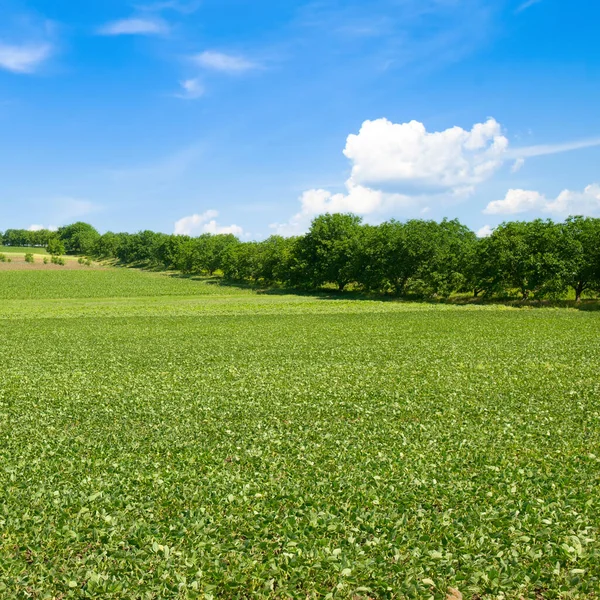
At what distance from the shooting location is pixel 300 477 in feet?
35.2

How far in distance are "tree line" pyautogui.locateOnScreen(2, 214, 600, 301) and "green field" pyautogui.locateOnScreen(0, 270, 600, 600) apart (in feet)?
129

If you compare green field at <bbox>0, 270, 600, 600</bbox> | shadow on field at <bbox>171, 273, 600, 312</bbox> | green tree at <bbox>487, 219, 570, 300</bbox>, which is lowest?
green field at <bbox>0, 270, 600, 600</bbox>

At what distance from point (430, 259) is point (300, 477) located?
66.5 meters

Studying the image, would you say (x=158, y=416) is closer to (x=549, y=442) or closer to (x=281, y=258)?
(x=549, y=442)

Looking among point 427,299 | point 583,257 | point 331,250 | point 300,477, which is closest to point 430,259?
point 427,299

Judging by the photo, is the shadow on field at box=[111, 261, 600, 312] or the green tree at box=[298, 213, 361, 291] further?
the green tree at box=[298, 213, 361, 291]

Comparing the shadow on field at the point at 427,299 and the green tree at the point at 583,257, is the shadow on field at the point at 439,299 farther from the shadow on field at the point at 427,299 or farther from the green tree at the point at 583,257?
the green tree at the point at 583,257

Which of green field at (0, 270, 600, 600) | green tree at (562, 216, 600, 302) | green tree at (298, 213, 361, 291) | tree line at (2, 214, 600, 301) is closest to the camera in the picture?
green field at (0, 270, 600, 600)

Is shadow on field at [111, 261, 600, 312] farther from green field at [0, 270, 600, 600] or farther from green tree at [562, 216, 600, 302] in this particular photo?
green field at [0, 270, 600, 600]

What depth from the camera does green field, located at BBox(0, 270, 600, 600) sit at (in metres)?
7.32

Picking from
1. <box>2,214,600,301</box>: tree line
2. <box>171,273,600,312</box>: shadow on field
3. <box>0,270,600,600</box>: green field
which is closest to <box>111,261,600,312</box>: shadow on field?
<box>171,273,600,312</box>: shadow on field

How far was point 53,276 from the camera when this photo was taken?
110 meters

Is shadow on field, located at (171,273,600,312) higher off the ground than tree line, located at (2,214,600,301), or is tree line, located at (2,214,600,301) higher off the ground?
tree line, located at (2,214,600,301)

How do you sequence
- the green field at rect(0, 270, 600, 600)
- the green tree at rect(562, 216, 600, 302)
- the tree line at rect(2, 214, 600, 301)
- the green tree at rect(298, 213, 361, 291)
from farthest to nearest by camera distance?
the green tree at rect(298, 213, 361, 291)
the tree line at rect(2, 214, 600, 301)
the green tree at rect(562, 216, 600, 302)
the green field at rect(0, 270, 600, 600)
